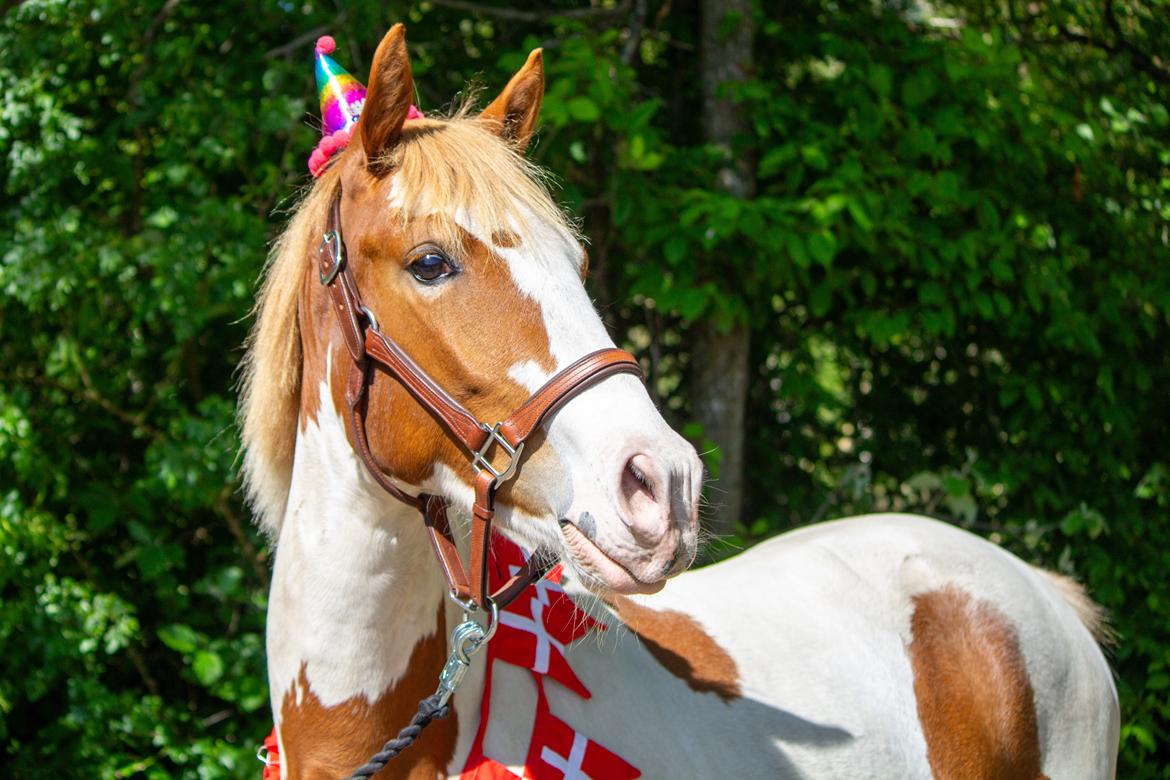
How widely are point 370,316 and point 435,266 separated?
136 mm

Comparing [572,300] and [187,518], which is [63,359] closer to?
[187,518]

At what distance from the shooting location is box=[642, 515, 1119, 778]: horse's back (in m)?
2.07

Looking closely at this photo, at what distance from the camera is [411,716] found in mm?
1603

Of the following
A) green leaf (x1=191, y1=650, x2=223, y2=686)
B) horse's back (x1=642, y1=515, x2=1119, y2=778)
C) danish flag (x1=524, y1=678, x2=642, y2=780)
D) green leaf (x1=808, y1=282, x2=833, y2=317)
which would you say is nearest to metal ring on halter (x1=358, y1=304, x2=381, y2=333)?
danish flag (x1=524, y1=678, x2=642, y2=780)

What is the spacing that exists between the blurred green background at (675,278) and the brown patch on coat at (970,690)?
1.42m

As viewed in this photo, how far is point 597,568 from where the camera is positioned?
1.34m

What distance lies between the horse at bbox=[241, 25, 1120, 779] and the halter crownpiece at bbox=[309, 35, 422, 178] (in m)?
0.08

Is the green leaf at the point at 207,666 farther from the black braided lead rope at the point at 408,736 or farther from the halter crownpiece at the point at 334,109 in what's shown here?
the halter crownpiece at the point at 334,109

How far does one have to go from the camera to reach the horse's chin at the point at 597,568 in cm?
131

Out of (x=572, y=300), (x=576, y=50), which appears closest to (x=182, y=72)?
(x=576, y=50)

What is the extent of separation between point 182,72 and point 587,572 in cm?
281

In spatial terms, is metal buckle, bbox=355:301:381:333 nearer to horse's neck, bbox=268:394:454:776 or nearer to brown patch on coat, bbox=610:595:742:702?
horse's neck, bbox=268:394:454:776

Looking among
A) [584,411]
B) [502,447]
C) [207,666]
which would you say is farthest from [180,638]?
[584,411]

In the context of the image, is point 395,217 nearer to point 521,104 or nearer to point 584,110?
point 521,104
